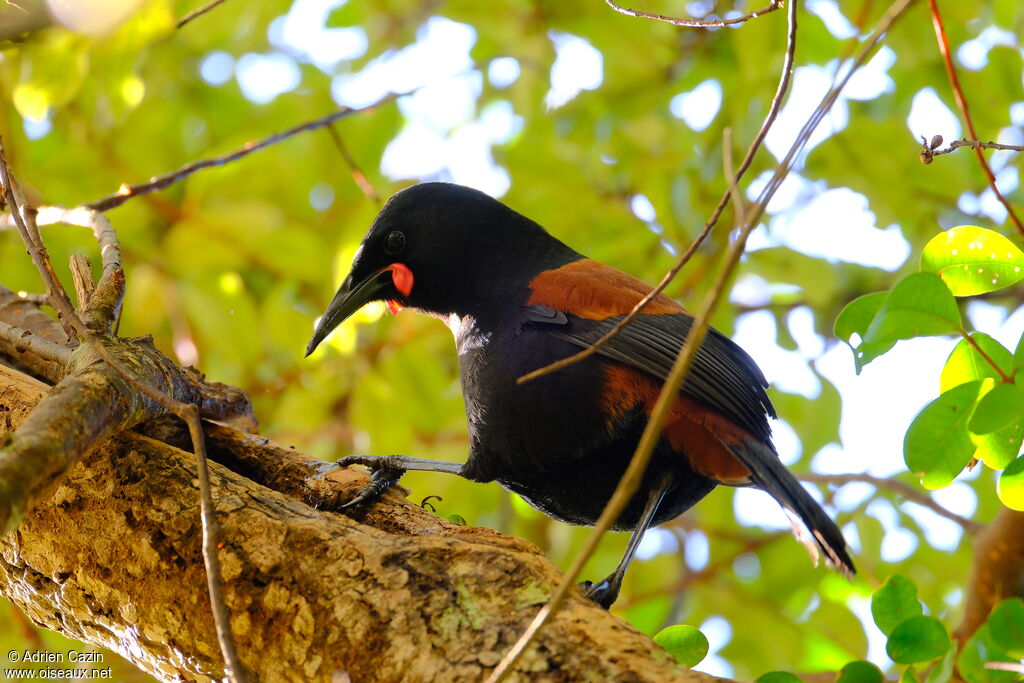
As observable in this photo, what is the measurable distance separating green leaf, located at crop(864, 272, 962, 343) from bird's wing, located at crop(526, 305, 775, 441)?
654mm

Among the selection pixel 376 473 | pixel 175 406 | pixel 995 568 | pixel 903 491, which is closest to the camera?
pixel 175 406

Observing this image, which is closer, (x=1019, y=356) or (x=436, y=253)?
(x=1019, y=356)

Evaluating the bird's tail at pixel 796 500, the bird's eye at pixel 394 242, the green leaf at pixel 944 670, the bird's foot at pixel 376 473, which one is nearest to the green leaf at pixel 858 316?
the bird's tail at pixel 796 500

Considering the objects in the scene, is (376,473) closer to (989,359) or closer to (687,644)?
(687,644)

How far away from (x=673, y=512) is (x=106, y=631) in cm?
155

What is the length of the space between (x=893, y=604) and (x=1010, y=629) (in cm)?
26

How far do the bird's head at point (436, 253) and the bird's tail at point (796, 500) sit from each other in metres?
0.97

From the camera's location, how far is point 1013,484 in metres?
2.02

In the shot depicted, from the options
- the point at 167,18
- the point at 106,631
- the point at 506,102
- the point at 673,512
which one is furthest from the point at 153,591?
the point at 506,102

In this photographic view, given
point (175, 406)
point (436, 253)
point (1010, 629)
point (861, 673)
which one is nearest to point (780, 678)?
point (861, 673)

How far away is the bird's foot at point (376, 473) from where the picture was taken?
230cm

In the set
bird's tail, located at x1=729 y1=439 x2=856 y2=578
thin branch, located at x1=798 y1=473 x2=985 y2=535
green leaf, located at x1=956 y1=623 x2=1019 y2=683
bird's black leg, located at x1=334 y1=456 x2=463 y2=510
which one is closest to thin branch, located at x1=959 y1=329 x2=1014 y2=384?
bird's tail, located at x1=729 y1=439 x2=856 y2=578

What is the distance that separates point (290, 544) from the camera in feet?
6.00

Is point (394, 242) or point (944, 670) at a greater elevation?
point (394, 242)
